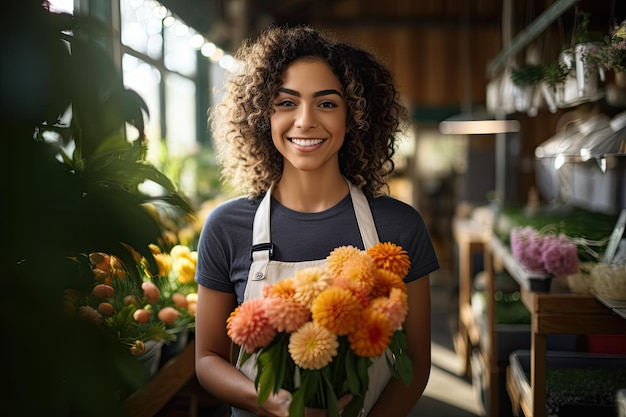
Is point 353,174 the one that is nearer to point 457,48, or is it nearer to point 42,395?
point 42,395

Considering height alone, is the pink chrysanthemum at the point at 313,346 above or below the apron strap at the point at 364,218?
below

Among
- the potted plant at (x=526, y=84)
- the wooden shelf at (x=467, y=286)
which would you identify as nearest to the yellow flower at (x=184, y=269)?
the potted plant at (x=526, y=84)

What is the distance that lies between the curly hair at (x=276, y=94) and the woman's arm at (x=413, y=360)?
33 cm

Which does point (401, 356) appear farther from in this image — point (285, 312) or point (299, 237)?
point (299, 237)

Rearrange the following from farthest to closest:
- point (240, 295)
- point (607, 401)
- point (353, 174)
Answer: point (607, 401) < point (353, 174) < point (240, 295)

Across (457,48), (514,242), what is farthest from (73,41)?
(457,48)

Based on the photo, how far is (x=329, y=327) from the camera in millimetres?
1058

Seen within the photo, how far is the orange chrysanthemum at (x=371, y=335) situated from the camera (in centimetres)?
107

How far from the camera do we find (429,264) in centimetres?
156

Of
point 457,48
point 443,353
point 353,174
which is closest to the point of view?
point 353,174

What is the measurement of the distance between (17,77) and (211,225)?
868 mm

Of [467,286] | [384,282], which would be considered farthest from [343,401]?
[467,286]

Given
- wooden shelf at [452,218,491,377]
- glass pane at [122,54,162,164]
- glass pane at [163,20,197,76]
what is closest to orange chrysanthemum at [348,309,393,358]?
glass pane at [122,54,162,164]

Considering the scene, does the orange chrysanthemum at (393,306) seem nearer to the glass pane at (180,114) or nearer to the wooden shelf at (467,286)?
the wooden shelf at (467,286)
